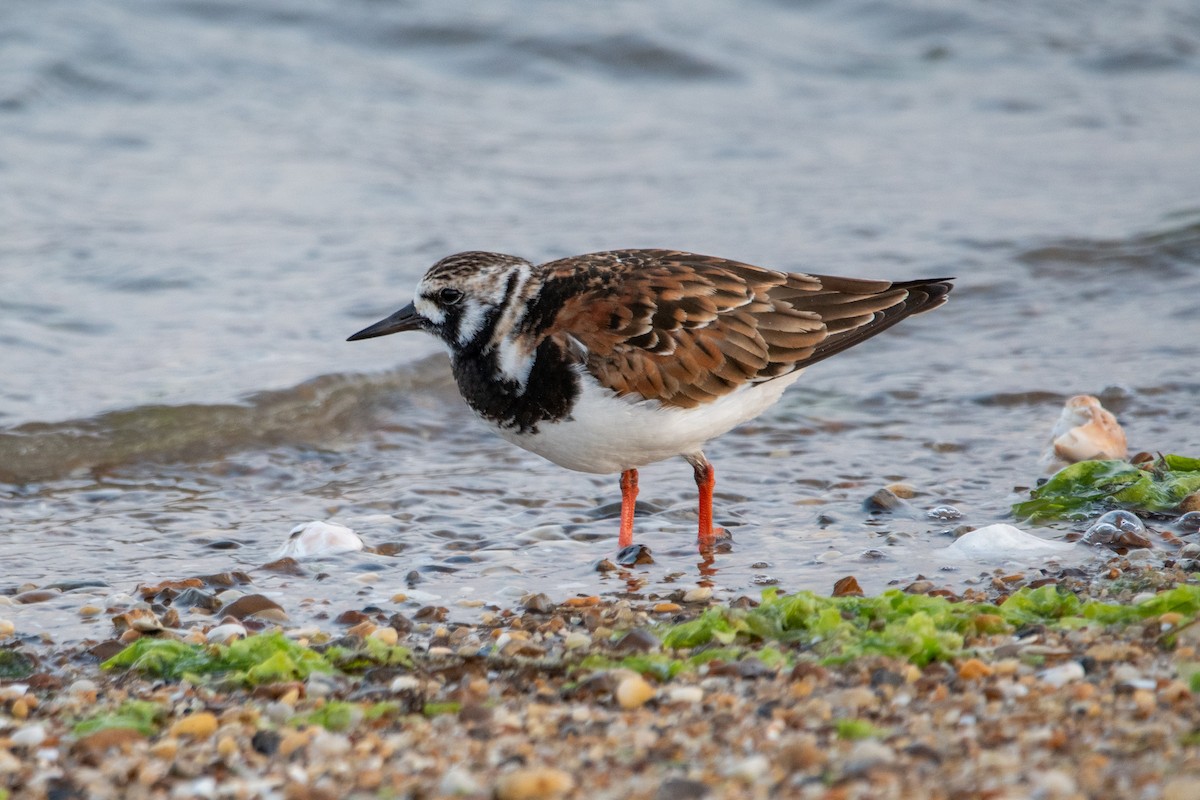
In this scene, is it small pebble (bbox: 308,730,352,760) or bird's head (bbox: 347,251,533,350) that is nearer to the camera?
small pebble (bbox: 308,730,352,760)

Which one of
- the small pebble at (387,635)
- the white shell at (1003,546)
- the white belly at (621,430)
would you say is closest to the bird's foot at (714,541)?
the white belly at (621,430)

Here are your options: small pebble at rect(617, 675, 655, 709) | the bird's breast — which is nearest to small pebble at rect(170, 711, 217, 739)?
small pebble at rect(617, 675, 655, 709)

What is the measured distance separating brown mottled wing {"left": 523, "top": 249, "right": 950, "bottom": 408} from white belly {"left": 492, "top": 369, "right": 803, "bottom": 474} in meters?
0.05

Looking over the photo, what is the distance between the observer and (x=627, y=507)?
5.36 meters

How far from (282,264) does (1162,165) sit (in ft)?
21.9

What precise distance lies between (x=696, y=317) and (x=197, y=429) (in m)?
2.92

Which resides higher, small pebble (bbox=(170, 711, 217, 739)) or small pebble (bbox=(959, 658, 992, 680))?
small pebble (bbox=(959, 658, 992, 680))

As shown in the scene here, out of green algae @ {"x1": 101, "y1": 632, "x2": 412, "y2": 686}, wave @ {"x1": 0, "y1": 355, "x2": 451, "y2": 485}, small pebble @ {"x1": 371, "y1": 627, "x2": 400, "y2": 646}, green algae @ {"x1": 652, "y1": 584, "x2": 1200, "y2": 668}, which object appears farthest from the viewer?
wave @ {"x1": 0, "y1": 355, "x2": 451, "y2": 485}

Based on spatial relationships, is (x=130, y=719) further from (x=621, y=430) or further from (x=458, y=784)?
(x=621, y=430)

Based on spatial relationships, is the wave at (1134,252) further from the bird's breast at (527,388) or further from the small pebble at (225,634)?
the small pebble at (225,634)

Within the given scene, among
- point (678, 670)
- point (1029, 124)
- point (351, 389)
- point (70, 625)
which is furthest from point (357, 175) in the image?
point (678, 670)

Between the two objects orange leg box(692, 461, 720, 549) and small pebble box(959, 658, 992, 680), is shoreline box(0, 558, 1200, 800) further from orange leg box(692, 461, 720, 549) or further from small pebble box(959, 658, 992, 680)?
orange leg box(692, 461, 720, 549)

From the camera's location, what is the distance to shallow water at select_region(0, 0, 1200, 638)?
5656 mm

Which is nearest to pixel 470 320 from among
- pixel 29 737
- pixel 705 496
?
pixel 705 496
